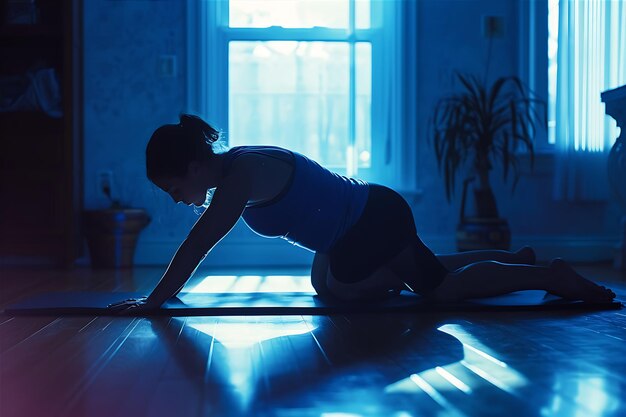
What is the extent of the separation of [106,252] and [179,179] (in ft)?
6.32

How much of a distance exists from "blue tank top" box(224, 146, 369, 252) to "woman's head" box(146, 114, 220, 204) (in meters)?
0.09

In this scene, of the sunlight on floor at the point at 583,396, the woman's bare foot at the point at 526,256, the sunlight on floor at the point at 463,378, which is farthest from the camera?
the woman's bare foot at the point at 526,256

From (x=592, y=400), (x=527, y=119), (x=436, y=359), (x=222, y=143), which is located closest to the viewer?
(x=592, y=400)

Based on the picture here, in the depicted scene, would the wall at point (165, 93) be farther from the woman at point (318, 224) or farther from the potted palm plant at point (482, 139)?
the woman at point (318, 224)

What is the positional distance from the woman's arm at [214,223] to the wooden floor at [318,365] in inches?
6.3

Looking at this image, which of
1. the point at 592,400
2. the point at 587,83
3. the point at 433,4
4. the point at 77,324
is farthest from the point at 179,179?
the point at 587,83

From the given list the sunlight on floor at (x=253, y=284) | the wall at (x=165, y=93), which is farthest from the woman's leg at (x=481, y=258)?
the wall at (x=165, y=93)

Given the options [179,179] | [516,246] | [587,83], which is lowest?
[516,246]

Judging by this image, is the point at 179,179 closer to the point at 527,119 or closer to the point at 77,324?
the point at 77,324

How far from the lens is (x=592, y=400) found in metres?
1.02

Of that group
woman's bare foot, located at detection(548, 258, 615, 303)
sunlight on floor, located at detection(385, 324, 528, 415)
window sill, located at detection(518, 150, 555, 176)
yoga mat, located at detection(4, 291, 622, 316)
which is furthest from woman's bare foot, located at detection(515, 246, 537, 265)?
window sill, located at detection(518, 150, 555, 176)

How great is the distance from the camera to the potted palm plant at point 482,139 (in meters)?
3.41

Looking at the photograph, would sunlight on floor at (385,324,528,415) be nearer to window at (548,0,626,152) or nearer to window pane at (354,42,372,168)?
window pane at (354,42,372,168)

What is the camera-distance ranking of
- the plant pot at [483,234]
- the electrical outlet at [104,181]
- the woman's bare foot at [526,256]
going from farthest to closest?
1. the electrical outlet at [104,181]
2. the plant pot at [483,234]
3. the woman's bare foot at [526,256]
